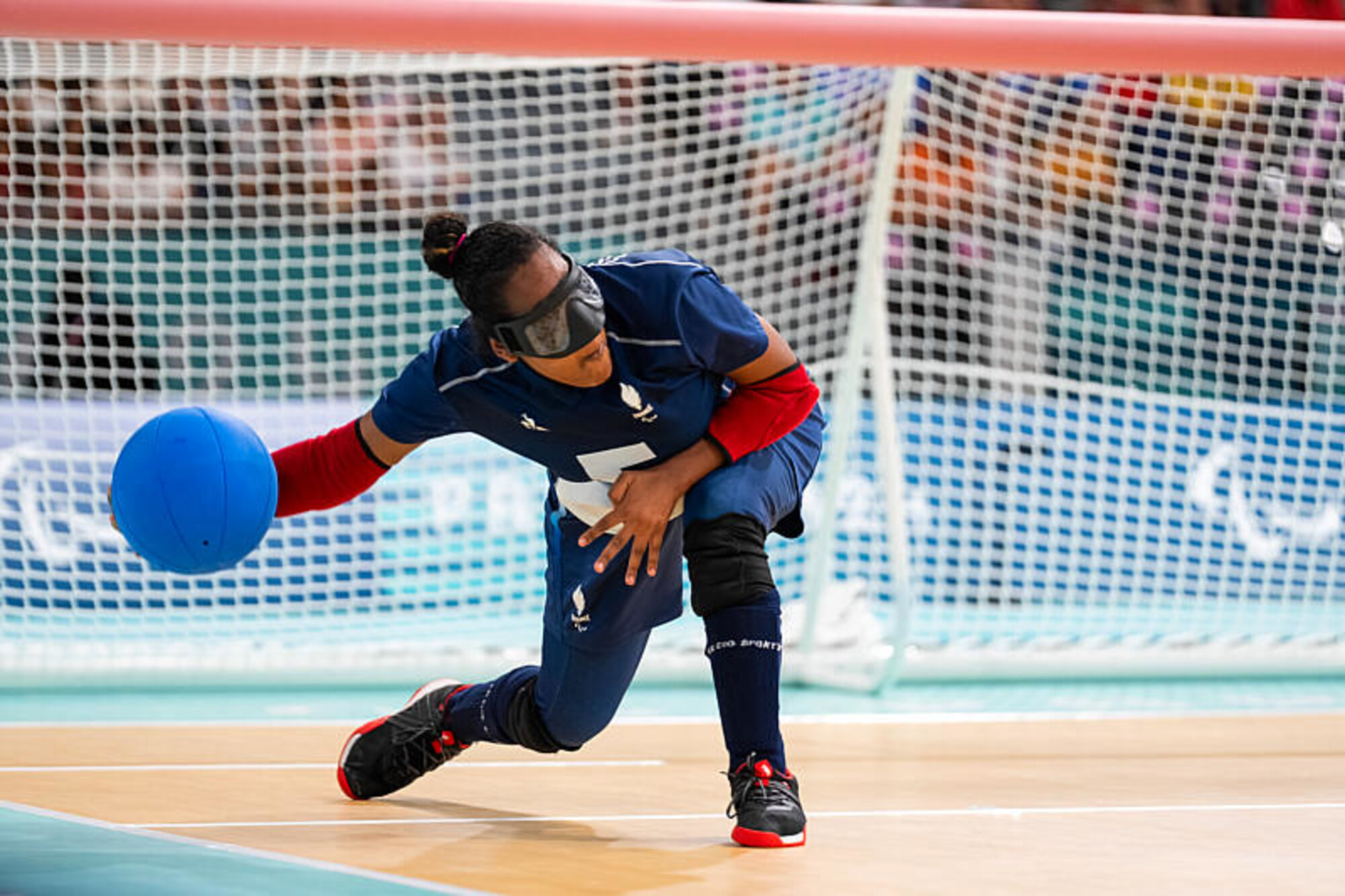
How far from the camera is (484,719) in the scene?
3.36 metres

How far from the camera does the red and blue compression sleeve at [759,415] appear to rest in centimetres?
303

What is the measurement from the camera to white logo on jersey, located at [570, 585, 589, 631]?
10.3 feet

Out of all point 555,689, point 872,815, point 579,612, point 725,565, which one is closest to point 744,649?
point 725,565

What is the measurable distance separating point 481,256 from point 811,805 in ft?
4.66

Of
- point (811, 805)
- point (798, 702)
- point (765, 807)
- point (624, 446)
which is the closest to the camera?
point (765, 807)

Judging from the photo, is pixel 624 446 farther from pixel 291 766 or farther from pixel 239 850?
pixel 291 766

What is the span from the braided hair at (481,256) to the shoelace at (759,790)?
0.88 metres

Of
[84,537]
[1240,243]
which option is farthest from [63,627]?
[1240,243]

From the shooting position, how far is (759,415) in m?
3.04

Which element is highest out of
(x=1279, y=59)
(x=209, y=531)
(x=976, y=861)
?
(x=1279, y=59)

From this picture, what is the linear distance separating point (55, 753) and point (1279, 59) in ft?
11.6

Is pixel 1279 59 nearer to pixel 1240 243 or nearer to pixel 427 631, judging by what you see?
pixel 1240 243

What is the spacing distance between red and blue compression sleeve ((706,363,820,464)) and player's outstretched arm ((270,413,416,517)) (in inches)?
23.8

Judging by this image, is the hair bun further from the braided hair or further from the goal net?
the goal net
